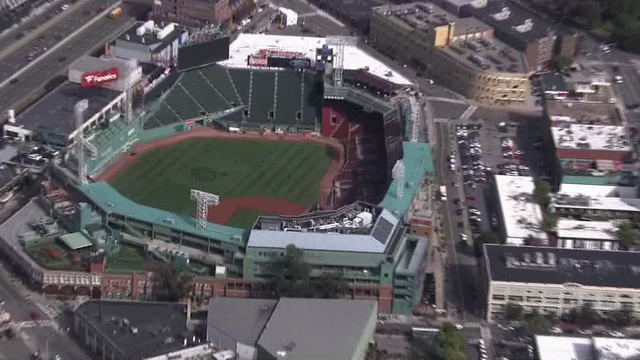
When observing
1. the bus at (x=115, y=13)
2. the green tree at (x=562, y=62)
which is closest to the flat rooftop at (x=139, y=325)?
the bus at (x=115, y=13)

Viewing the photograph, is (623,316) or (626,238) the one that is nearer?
(623,316)

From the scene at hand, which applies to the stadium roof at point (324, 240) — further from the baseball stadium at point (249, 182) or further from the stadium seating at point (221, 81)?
the stadium seating at point (221, 81)

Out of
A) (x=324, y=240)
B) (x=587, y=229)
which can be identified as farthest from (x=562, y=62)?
(x=324, y=240)

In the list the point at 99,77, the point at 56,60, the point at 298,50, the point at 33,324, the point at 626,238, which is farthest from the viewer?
the point at 298,50

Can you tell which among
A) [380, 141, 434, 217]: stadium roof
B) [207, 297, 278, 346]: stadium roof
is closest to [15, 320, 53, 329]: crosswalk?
[207, 297, 278, 346]: stadium roof

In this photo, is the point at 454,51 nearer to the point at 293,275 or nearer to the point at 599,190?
the point at 599,190

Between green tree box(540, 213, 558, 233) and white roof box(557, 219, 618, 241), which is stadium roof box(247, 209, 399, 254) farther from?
white roof box(557, 219, 618, 241)
